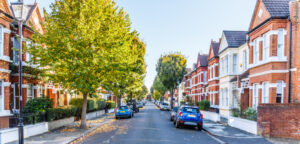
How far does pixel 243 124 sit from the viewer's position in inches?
583

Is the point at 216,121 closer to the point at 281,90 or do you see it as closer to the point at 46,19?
the point at 281,90

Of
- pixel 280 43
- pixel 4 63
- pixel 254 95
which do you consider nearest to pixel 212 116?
pixel 254 95

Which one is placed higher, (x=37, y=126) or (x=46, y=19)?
(x=46, y=19)

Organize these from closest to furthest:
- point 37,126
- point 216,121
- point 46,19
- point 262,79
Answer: point 37,126
point 46,19
point 262,79
point 216,121

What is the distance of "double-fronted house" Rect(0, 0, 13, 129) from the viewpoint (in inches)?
538

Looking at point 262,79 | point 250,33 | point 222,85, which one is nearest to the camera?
point 262,79

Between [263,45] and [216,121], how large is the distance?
8783mm

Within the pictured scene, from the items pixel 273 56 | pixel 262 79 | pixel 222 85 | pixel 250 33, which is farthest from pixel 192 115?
pixel 222 85

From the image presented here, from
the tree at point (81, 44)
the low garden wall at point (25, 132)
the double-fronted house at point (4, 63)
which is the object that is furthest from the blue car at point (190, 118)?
the double-fronted house at point (4, 63)

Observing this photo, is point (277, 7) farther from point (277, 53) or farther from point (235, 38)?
point (235, 38)

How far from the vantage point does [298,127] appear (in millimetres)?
11820

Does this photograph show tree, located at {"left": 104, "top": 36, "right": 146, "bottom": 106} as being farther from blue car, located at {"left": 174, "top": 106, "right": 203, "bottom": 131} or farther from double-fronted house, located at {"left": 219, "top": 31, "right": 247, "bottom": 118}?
double-fronted house, located at {"left": 219, "top": 31, "right": 247, "bottom": 118}

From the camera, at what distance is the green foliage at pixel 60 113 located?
14641mm

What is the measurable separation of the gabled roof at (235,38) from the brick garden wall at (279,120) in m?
10.7
